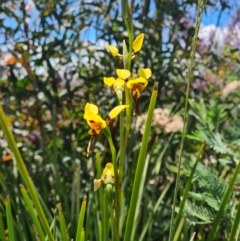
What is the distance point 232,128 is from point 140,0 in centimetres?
54

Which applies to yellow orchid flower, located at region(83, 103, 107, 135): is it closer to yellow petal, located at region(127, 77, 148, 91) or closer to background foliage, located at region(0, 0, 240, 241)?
yellow petal, located at region(127, 77, 148, 91)

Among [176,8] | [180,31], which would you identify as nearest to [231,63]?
[180,31]

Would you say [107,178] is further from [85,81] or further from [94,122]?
[85,81]

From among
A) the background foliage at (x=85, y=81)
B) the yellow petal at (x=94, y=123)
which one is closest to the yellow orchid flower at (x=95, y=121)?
the yellow petal at (x=94, y=123)

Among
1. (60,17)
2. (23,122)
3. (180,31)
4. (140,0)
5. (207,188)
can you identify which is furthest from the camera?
(23,122)

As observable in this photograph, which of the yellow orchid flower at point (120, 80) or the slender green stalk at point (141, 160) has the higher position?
the yellow orchid flower at point (120, 80)

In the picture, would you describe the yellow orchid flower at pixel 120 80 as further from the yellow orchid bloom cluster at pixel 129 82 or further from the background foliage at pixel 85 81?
the background foliage at pixel 85 81

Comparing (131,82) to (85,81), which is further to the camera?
(85,81)

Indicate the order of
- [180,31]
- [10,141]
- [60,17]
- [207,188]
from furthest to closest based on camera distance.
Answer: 1. [180,31]
2. [60,17]
3. [207,188]
4. [10,141]

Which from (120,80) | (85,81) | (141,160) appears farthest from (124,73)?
(85,81)

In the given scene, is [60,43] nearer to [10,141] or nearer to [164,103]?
[164,103]

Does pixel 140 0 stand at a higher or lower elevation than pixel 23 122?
higher

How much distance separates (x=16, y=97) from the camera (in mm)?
1877

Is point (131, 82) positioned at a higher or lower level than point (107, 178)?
higher
